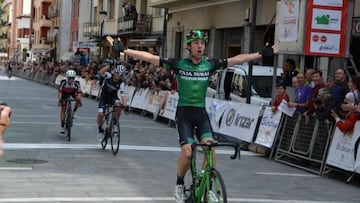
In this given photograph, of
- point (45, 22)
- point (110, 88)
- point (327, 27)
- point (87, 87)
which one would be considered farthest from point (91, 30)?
point (327, 27)

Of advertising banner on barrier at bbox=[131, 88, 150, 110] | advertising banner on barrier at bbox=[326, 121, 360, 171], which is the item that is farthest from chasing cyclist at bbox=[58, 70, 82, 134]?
advertising banner on barrier at bbox=[131, 88, 150, 110]

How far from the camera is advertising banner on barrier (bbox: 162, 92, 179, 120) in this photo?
19500mm

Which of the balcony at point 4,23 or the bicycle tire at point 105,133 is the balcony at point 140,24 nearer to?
the bicycle tire at point 105,133

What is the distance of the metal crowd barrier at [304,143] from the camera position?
1167cm

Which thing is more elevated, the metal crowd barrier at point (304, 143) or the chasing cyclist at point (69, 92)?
the chasing cyclist at point (69, 92)

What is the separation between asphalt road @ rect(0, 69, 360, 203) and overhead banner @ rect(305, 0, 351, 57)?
108 inches

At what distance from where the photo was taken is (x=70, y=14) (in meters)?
69.0

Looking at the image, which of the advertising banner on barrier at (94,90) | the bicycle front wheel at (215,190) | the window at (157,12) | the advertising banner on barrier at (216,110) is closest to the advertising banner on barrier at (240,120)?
the advertising banner on barrier at (216,110)

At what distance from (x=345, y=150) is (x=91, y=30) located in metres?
43.5

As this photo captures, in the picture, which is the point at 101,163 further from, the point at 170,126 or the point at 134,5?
the point at 134,5

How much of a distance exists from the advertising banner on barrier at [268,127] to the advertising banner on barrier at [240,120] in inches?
11.0

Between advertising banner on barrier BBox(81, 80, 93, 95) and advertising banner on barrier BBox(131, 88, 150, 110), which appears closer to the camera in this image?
advertising banner on barrier BBox(131, 88, 150, 110)

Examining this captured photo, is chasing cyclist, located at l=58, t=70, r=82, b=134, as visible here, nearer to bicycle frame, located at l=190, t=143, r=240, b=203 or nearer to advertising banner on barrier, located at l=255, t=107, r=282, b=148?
advertising banner on barrier, located at l=255, t=107, r=282, b=148

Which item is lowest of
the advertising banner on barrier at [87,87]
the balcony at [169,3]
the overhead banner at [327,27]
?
the advertising banner on barrier at [87,87]
